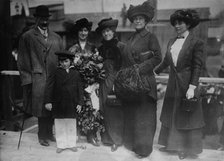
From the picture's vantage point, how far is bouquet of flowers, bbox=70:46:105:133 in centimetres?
384

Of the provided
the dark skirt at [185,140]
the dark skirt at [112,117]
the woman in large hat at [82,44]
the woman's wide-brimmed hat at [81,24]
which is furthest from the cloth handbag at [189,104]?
the woman's wide-brimmed hat at [81,24]

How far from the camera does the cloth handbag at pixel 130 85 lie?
349 centimetres

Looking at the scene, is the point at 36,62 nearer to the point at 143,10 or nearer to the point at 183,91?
the point at 143,10

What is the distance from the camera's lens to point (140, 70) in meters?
3.49

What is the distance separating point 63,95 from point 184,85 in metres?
1.53

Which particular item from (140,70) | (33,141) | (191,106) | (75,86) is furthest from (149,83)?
(33,141)

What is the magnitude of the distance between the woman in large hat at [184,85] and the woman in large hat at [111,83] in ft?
2.07

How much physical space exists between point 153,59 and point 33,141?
2171 millimetres

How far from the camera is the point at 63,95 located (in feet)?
12.2

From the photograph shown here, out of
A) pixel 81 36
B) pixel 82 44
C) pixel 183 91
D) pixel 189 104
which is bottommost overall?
pixel 189 104

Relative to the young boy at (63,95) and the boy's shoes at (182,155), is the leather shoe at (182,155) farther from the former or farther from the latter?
the young boy at (63,95)

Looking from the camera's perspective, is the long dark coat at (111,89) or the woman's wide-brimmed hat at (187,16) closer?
the woman's wide-brimmed hat at (187,16)

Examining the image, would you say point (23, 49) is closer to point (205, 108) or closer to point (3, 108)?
point (3, 108)

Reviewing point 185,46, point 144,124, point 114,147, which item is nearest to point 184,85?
point 185,46
